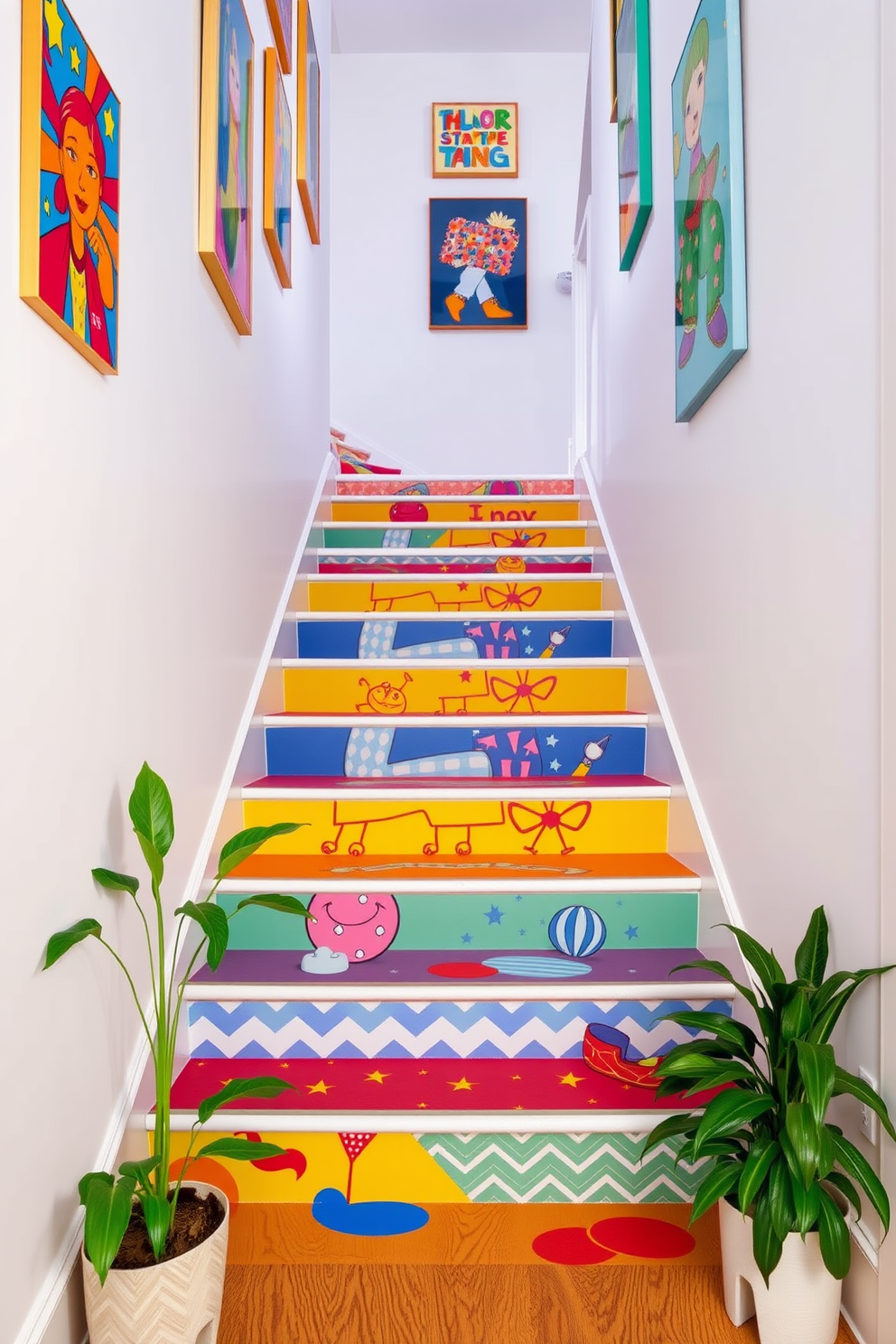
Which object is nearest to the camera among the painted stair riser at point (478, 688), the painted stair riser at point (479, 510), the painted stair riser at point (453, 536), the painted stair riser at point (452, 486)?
the painted stair riser at point (478, 688)

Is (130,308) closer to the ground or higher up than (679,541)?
higher up

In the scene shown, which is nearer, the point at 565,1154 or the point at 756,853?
the point at 565,1154

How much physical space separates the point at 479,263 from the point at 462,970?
4.38 meters

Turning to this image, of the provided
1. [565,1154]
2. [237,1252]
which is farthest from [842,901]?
[237,1252]

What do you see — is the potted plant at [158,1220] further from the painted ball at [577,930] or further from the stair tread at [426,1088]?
the painted ball at [577,930]

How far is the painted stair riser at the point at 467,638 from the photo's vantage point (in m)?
2.84

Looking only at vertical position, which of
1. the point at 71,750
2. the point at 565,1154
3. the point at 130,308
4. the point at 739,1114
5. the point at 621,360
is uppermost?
the point at 621,360

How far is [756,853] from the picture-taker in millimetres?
1651

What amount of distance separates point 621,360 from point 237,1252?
8.14 feet

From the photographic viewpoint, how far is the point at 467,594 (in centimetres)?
305

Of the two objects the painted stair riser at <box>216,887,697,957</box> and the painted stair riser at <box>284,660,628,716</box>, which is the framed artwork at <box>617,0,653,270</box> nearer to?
the painted stair riser at <box>284,660,628,716</box>

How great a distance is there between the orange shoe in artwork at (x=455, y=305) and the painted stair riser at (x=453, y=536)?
7.12ft

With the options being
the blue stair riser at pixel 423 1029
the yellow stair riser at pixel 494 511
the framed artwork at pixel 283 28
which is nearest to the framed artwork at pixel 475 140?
the framed artwork at pixel 283 28

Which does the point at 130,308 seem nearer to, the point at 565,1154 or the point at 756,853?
the point at 756,853
